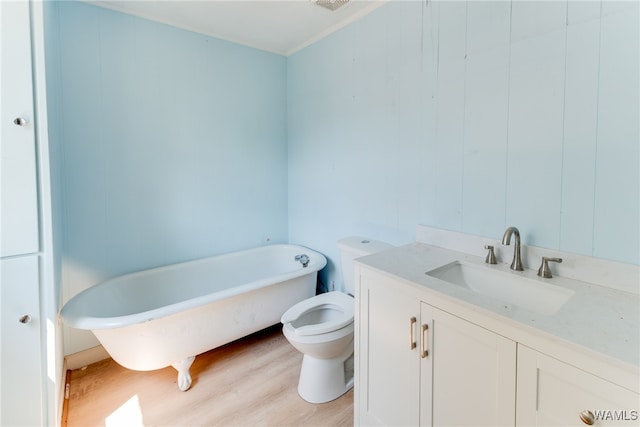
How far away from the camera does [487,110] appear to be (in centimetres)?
145

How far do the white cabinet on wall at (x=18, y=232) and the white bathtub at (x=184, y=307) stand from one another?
0.30 m

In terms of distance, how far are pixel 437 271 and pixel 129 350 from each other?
1.68 meters

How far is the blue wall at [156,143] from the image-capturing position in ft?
6.45

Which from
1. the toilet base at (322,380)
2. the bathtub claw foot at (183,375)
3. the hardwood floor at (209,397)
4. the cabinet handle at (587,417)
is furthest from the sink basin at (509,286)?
the bathtub claw foot at (183,375)

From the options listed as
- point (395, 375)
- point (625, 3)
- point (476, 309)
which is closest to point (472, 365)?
point (476, 309)

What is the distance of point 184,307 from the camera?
5.56 ft

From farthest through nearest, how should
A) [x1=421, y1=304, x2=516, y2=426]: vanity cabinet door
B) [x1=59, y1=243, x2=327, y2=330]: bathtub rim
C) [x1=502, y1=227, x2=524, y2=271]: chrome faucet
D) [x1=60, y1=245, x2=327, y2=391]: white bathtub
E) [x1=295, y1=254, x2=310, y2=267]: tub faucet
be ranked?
[x1=295, y1=254, x2=310, y2=267]: tub faucet, [x1=60, y1=245, x2=327, y2=391]: white bathtub, [x1=59, y1=243, x2=327, y2=330]: bathtub rim, [x1=502, y1=227, x2=524, y2=271]: chrome faucet, [x1=421, y1=304, x2=516, y2=426]: vanity cabinet door

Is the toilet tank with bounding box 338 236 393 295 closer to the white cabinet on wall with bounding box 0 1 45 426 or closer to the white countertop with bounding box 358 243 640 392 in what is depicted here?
the white countertop with bounding box 358 243 640 392

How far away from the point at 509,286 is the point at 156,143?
8.09 feet

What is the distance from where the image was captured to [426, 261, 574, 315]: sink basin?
1.12m

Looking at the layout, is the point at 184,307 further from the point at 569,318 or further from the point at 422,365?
the point at 569,318

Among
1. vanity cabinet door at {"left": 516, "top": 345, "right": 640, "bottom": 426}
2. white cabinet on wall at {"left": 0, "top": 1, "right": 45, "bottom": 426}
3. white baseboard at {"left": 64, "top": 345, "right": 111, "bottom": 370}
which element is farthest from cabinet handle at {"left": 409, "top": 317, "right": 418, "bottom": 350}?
white baseboard at {"left": 64, "top": 345, "right": 111, "bottom": 370}

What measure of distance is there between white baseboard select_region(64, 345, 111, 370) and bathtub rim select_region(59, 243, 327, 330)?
48 cm
